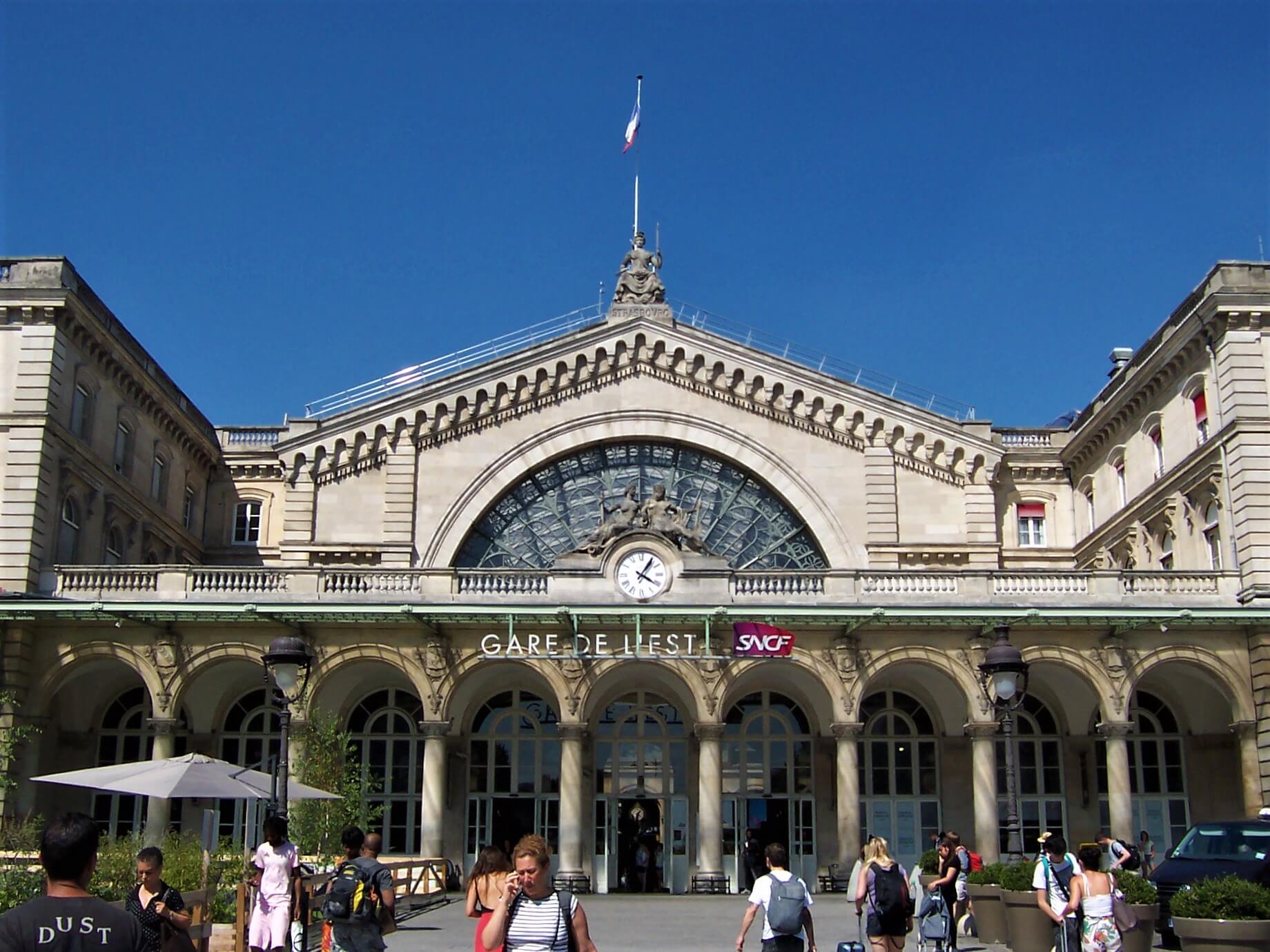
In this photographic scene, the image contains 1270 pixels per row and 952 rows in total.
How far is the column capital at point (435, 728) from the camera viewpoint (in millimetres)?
35062

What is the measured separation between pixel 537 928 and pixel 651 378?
34140 millimetres

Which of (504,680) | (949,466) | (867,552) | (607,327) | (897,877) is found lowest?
(897,877)

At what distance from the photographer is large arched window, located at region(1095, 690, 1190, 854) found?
3841 centimetres

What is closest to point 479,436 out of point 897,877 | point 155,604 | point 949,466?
point 155,604

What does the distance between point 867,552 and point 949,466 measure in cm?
377

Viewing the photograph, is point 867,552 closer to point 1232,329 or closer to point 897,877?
point 1232,329

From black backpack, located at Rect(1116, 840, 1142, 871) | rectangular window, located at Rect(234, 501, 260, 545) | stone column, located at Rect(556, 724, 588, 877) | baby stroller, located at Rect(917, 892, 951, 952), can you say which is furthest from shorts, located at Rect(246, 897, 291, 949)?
rectangular window, located at Rect(234, 501, 260, 545)

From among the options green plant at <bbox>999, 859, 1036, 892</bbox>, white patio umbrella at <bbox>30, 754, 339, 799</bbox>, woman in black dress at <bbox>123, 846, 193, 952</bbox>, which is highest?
white patio umbrella at <bbox>30, 754, 339, 799</bbox>

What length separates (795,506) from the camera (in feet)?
136

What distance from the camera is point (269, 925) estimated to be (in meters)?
15.7

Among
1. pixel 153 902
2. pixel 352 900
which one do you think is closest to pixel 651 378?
pixel 352 900

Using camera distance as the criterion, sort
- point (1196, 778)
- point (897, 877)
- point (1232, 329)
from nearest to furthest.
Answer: point (897, 877) → point (1232, 329) → point (1196, 778)

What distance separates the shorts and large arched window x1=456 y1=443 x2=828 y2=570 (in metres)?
25.2

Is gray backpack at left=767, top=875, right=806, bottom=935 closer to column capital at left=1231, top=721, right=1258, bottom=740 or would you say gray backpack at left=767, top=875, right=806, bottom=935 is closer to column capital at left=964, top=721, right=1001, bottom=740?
column capital at left=964, top=721, right=1001, bottom=740
